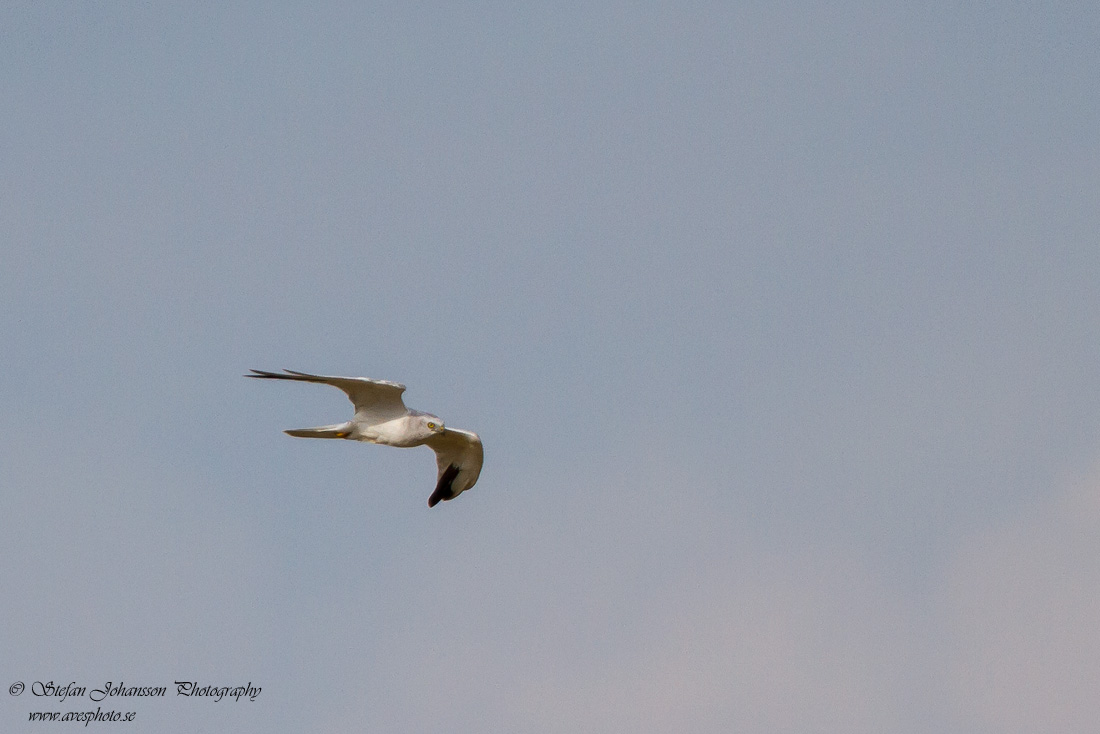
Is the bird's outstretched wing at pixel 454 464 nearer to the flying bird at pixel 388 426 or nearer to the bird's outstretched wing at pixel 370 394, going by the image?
the flying bird at pixel 388 426

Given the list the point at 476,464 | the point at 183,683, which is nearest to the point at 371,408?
the point at 476,464

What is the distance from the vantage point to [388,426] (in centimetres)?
Answer: 2597

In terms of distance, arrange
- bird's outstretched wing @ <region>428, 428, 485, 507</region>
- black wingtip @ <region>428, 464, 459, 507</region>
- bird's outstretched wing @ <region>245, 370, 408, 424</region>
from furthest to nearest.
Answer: black wingtip @ <region>428, 464, 459, 507</region> < bird's outstretched wing @ <region>428, 428, 485, 507</region> < bird's outstretched wing @ <region>245, 370, 408, 424</region>

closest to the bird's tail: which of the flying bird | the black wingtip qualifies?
the flying bird

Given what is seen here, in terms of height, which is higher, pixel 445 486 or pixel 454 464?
pixel 454 464

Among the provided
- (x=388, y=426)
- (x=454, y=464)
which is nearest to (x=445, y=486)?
(x=454, y=464)

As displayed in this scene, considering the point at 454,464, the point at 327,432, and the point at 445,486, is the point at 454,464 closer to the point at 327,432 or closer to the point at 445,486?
the point at 445,486

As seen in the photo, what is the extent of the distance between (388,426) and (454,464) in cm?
264

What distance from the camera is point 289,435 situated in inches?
994

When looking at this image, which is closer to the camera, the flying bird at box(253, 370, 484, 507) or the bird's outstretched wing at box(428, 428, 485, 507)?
the flying bird at box(253, 370, 484, 507)

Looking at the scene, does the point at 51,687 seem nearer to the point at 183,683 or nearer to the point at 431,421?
the point at 183,683

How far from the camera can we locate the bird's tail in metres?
25.5

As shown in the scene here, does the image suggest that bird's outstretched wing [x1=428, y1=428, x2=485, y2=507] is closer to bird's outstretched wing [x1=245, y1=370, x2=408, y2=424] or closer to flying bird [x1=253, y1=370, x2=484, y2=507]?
flying bird [x1=253, y1=370, x2=484, y2=507]

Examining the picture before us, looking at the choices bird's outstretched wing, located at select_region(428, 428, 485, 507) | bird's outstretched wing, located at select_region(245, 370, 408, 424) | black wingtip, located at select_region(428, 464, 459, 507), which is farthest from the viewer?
black wingtip, located at select_region(428, 464, 459, 507)
